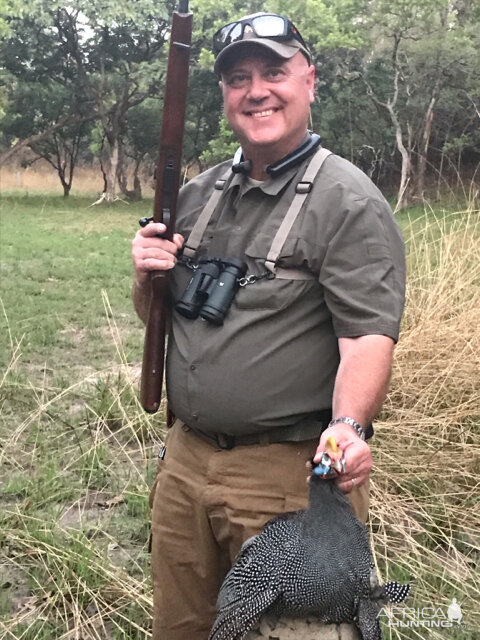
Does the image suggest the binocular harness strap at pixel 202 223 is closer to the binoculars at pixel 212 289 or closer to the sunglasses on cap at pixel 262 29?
the binoculars at pixel 212 289

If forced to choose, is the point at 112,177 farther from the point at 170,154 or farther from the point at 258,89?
the point at 258,89

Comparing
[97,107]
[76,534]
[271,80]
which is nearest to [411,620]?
[76,534]

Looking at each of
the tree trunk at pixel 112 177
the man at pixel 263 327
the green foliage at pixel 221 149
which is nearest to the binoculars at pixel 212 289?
the man at pixel 263 327

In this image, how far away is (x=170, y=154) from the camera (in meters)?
2.51

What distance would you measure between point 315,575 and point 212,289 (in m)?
0.94

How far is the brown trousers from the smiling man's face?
3.21 feet

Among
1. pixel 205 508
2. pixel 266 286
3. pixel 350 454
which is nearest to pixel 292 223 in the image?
pixel 266 286

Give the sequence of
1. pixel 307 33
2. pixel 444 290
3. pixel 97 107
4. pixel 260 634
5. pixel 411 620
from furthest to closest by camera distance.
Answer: pixel 97 107
pixel 307 33
pixel 444 290
pixel 411 620
pixel 260 634

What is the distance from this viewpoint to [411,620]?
330 centimetres

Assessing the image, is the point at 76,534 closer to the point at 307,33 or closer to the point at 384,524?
the point at 384,524

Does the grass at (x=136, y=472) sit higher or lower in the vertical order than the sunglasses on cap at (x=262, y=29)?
lower

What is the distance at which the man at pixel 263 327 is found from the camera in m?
2.10

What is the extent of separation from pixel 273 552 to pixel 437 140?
2326 centimetres

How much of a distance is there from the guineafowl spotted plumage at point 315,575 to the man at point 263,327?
274 millimetres
